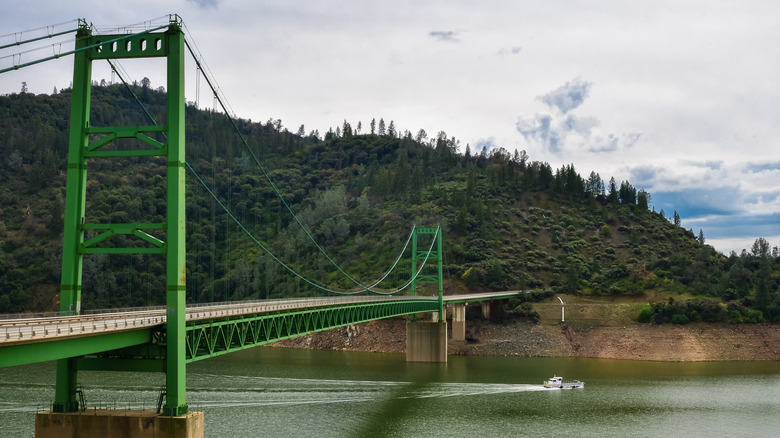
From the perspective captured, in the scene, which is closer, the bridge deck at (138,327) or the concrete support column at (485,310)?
the bridge deck at (138,327)

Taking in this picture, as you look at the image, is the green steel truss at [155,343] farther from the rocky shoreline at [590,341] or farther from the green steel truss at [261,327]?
the rocky shoreline at [590,341]

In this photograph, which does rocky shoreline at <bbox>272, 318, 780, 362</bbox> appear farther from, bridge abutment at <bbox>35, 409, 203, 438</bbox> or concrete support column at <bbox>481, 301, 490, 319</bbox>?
bridge abutment at <bbox>35, 409, 203, 438</bbox>

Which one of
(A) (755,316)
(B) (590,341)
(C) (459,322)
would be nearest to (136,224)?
(C) (459,322)

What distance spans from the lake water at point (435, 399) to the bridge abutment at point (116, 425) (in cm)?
978

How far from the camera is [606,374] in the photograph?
7375 cm

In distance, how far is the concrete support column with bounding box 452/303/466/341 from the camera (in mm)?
98375

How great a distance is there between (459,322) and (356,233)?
43.8 m

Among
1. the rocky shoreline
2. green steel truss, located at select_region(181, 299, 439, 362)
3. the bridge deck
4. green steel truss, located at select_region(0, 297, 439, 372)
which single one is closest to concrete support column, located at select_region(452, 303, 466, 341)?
the rocky shoreline

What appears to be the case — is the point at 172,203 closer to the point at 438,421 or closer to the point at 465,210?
the point at 438,421

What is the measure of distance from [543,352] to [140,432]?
72922mm

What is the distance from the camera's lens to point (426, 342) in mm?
85938

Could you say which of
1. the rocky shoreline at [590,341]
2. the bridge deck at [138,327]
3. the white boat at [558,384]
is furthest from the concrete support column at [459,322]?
the bridge deck at [138,327]

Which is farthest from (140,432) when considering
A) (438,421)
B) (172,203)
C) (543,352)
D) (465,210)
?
(465,210)

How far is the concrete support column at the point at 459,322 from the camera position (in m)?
98.4
